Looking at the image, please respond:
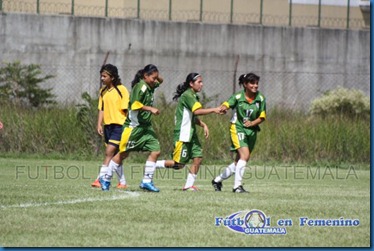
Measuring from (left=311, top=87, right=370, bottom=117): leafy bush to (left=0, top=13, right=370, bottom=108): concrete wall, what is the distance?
1.77 metres

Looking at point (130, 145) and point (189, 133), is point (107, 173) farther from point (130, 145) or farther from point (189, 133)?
point (189, 133)

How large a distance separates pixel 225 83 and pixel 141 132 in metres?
17.8

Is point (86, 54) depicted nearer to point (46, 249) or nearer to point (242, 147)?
point (242, 147)

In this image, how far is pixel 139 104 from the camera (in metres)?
14.5

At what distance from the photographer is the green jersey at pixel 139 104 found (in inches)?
573

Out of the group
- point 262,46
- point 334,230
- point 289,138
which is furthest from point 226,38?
point 334,230

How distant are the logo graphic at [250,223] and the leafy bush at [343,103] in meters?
18.9

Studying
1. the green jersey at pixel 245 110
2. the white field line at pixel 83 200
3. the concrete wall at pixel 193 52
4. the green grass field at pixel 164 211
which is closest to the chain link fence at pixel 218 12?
the concrete wall at pixel 193 52

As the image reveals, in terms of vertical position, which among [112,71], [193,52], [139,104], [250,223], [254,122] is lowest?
[250,223]

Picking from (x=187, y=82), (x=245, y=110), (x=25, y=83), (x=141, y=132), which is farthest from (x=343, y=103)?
(x=141, y=132)

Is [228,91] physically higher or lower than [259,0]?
lower

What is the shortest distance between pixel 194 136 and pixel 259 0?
20.2 metres

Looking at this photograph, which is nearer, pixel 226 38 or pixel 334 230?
pixel 334 230

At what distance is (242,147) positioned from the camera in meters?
15.1
